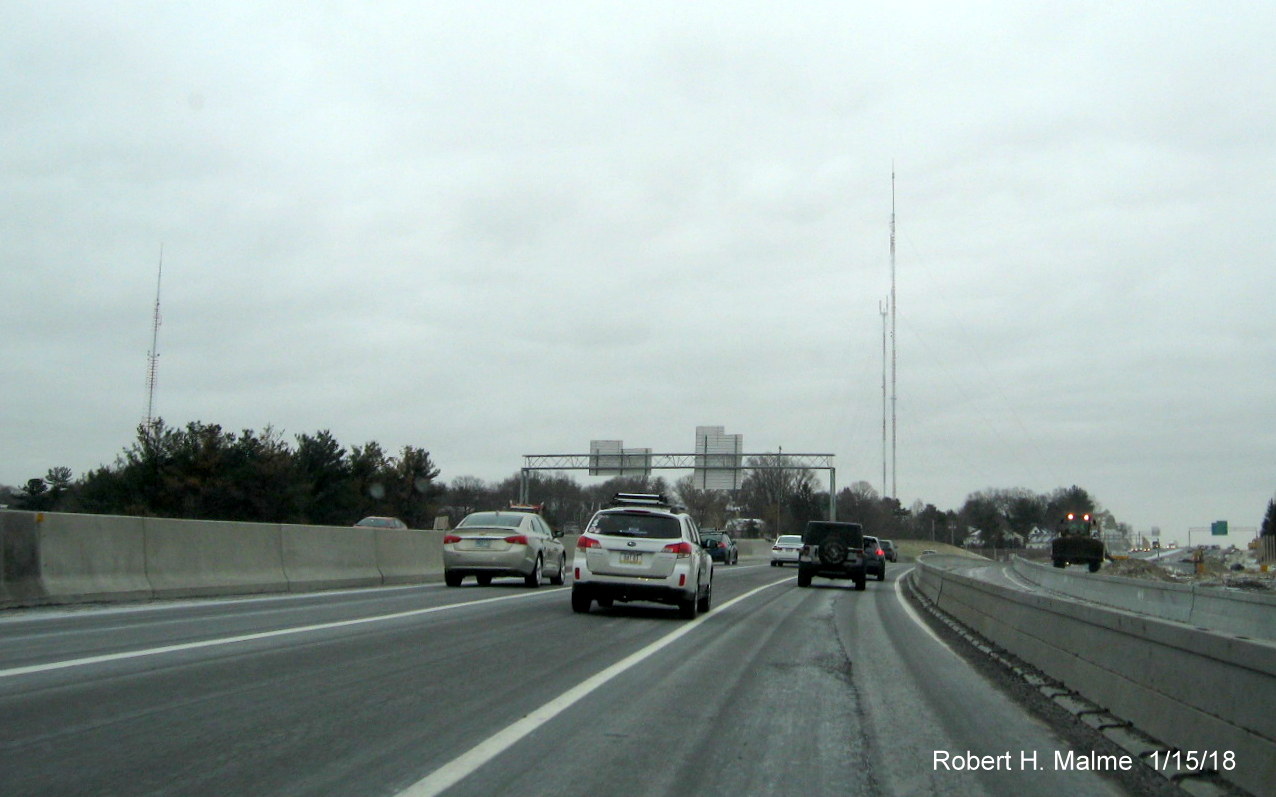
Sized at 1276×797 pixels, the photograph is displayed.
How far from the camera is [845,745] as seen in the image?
779 cm

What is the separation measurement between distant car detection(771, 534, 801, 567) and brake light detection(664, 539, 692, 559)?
3850cm

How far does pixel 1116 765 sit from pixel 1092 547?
5180 centimetres

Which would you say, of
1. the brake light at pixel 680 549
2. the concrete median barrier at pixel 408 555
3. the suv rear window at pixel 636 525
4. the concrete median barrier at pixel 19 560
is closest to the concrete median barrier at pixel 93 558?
the concrete median barrier at pixel 19 560

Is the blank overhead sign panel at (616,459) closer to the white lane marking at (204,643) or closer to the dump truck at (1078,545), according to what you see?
the dump truck at (1078,545)

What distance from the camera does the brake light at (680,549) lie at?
57.3 ft

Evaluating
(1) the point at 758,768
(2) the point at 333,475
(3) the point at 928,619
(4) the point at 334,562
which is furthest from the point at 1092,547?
(1) the point at 758,768

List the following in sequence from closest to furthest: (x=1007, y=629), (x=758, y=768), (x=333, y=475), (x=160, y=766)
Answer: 1. (x=160, y=766)
2. (x=758, y=768)
3. (x=1007, y=629)
4. (x=333, y=475)

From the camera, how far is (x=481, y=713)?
329 inches

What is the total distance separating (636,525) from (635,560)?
579 mm

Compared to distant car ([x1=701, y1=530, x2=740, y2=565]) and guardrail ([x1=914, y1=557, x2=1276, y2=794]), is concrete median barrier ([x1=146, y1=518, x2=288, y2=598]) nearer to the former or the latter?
guardrail ([x1=914, y1=557, x2=1276, y2=794])

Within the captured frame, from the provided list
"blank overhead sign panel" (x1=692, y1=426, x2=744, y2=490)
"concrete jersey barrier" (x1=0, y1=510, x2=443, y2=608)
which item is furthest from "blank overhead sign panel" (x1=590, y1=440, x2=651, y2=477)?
"concrete jersey barrier" (x1=0, y1=510, x2=443, y2=608)

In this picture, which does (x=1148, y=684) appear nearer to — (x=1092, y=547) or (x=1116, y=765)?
(x=1116, y=765)

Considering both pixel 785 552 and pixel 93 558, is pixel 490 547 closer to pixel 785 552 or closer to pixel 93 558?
pixel 93 558

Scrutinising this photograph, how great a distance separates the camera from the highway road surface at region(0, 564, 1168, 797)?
641cm
